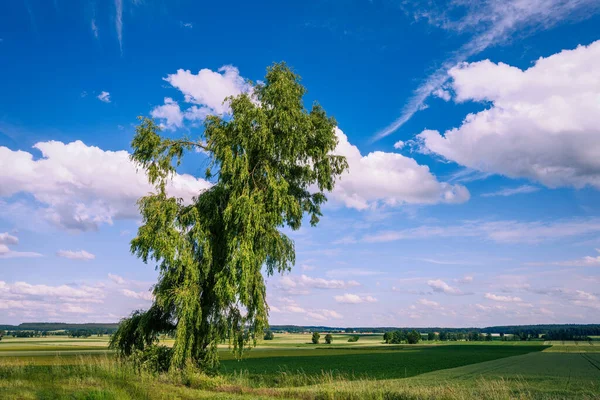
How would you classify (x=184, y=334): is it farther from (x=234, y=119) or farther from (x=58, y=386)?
(x=234, y=119)

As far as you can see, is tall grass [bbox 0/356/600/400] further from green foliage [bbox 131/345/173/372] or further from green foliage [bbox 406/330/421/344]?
green foliage [bbox 406/330/421/344]

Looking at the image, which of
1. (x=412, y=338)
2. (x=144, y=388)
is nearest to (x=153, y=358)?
(x=144, y=388)

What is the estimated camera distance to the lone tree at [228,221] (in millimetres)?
21531

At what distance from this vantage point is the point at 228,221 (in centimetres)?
2241

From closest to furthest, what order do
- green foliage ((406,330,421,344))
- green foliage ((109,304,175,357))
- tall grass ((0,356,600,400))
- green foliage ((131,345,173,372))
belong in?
tall grass ((0,356,600,400)), green foliage ((131,345,173,372)), green foliage ((109,304,175,357)), green foliage ((406,330,421,344))

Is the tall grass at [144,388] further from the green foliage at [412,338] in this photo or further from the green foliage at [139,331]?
the green foliage at [412,338]

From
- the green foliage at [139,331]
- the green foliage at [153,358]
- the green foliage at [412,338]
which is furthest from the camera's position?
the green foliage at [412,338]

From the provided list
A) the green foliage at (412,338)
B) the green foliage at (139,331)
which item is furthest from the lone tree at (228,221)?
the green foliage at (412,338)

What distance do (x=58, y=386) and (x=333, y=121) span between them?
18352mm

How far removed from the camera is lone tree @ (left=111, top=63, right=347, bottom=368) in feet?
70.6

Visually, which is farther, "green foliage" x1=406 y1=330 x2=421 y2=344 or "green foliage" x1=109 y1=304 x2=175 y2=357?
"green foliage" x1=406 y1=330 x2=421 y2=344

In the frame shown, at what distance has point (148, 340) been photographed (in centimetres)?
2291

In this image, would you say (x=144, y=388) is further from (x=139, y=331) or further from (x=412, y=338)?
(x=412, y=338)

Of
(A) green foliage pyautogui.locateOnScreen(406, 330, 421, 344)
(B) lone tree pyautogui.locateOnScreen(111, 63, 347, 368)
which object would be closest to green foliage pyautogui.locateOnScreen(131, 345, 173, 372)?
(B) lone tree pyautogui.locateOnScreen(111, 63, 347, 368)
